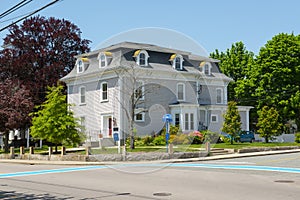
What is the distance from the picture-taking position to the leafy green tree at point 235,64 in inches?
2463

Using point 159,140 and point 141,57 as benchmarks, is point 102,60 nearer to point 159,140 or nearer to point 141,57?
point 141,57

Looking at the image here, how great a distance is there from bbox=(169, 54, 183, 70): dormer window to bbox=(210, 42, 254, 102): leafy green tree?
66.7 feet

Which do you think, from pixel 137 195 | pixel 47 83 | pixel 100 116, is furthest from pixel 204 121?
pixel 137 195

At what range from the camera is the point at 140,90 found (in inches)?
1522

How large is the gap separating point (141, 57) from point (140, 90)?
11.6 ft

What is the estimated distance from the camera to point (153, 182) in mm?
15234

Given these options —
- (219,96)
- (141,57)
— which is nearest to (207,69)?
(219,96)

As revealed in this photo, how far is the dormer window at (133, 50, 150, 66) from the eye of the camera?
40.0 metres

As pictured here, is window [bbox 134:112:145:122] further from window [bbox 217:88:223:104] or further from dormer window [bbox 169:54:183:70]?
window [bbox 217:88:223:104]

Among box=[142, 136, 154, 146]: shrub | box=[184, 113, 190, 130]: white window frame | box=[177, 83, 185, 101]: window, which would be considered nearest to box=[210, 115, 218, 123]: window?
box=[184, 113, 190, 130]: white window frame

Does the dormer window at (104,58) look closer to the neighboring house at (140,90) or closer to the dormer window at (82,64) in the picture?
the neighboring house at (140,90)

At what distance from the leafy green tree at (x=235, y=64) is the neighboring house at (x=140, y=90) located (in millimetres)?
17512

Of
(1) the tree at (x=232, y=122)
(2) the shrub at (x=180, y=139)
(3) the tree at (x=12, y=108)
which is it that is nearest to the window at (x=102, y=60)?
(3) the tree at (x=12, y=108)

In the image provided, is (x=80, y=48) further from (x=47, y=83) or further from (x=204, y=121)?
(x=204, y=121)
